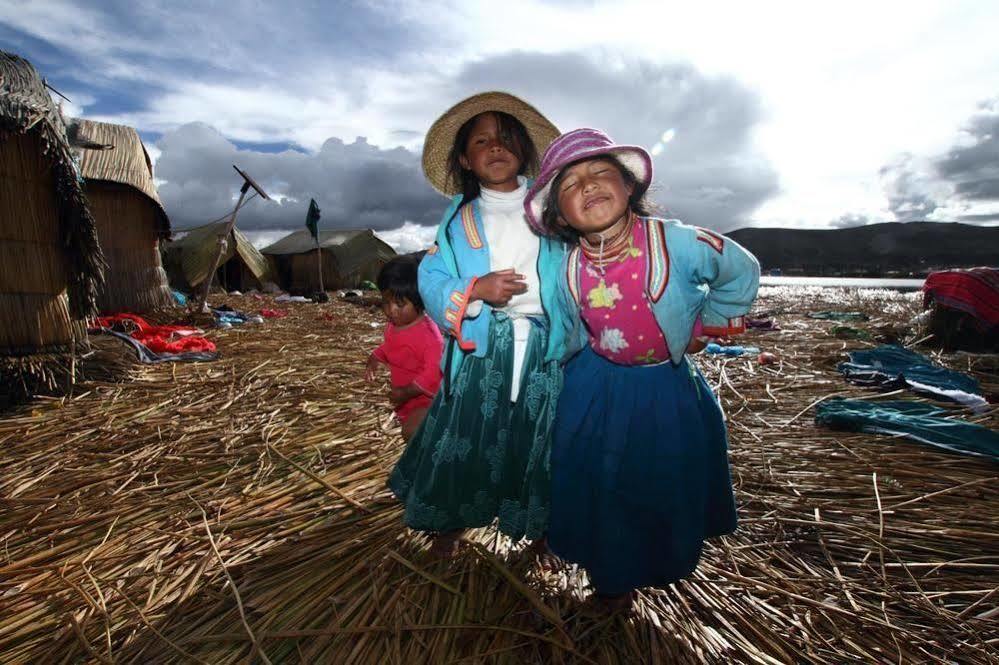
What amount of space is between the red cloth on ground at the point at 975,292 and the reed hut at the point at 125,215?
41.5ft

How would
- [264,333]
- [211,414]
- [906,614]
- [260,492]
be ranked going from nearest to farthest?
[906,614]
[260,492]
[211,414]
[264,333]

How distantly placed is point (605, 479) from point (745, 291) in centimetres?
73

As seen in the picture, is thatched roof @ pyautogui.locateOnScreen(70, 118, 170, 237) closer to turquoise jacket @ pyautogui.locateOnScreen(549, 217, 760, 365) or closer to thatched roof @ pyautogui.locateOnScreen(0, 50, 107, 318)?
thatched roof @ pyautogui.locateOnScreen(0, 50, 107, 318)

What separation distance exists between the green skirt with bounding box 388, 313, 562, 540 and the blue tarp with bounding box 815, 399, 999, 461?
2.68 metres

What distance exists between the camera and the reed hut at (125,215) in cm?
848

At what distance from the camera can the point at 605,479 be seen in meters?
1.52

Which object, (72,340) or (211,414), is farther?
(72,340)

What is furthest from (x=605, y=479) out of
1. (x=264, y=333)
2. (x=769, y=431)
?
(x=264, y=333)

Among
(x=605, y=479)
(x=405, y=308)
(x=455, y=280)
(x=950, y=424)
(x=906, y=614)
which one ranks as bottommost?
(x=906, y=614)

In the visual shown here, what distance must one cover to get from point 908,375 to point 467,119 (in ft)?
15.5

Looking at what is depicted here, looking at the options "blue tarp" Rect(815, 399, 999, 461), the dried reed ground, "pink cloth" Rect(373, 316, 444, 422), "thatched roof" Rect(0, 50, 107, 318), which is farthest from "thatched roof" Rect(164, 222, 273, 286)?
"blue tarp" Rect(815, 399, 999, 461)

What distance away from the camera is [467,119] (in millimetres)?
1962

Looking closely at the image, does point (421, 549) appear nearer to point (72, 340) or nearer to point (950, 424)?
point (950, 424)

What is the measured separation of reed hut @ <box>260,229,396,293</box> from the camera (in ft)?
86.2
